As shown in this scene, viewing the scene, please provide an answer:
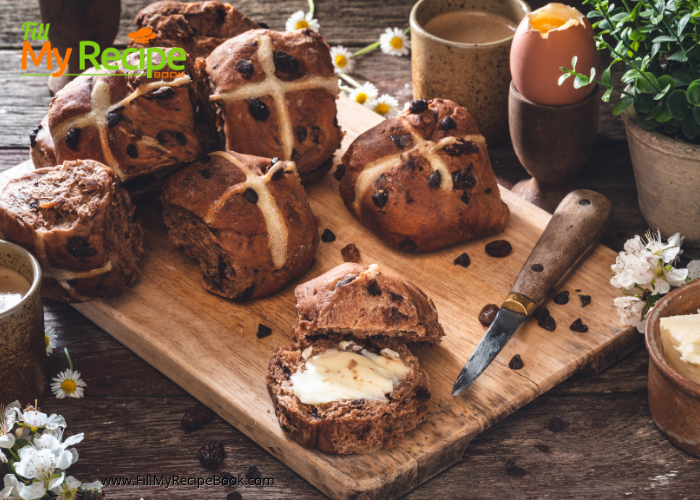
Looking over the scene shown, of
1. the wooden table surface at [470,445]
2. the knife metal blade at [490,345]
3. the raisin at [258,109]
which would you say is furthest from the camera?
the raisin at [258,109]

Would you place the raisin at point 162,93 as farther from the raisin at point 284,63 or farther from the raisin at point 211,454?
the raisin at point 211,454

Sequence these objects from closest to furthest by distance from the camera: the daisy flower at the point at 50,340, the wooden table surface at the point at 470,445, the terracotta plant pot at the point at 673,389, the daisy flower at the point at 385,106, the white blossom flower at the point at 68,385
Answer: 1. the terracotta plant pot at the point at 673,389
2. the wooden table surface at the point at 470,445
3. the white blossom flower at the point at 68,385
4. the daisy flower at the point at 50,340
5. the daisy flower at the point at 385,106

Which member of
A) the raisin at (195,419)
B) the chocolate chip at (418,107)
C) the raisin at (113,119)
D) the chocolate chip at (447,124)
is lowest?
the raisin at (195,419)

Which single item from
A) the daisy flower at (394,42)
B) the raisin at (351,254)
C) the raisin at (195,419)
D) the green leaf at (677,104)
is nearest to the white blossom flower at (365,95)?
the daisy flower at (394,42)

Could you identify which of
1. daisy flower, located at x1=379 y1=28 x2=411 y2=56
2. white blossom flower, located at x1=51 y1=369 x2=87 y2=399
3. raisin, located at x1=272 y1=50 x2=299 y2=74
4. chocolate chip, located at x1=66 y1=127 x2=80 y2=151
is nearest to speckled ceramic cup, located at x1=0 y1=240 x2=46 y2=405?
white blossom flower, located at x1=51 y1=369 x2=87 y2=399

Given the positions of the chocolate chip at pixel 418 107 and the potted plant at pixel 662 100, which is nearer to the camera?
the potted plant at pixel 662 100

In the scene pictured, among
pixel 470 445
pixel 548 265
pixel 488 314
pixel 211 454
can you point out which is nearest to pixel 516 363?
pixel 488 314

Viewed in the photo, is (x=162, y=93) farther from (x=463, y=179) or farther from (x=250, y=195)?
(x=463, y=179)
